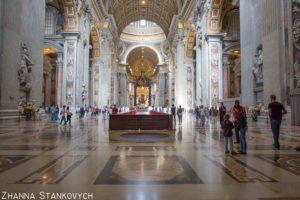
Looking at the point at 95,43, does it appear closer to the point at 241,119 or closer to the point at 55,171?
the point at 241,119

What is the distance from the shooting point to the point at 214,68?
20.7m

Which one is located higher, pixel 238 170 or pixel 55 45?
pixel 55 45

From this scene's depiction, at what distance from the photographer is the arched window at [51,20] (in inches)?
1005

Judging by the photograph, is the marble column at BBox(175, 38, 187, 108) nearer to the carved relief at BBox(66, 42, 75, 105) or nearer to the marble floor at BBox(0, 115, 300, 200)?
the carved relief at BBox(66, 42, 75, 105)

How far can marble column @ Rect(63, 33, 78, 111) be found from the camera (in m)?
20.3

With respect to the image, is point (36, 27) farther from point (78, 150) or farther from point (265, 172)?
point (265, 172)

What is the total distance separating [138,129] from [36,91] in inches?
299

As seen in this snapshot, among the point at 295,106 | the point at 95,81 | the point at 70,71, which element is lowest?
the point at 295,106

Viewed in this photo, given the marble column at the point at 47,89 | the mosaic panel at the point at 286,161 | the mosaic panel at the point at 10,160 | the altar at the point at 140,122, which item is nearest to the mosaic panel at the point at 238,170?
the mosaic panel at the point at 286,161

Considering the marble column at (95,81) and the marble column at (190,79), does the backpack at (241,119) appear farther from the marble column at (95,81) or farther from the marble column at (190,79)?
the marble column at (95,81)

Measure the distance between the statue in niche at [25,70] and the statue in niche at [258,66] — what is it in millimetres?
12614

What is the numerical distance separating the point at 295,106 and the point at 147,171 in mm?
9075

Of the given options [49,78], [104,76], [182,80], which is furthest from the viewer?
[104,76]

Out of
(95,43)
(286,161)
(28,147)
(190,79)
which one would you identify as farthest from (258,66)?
(95,43)
